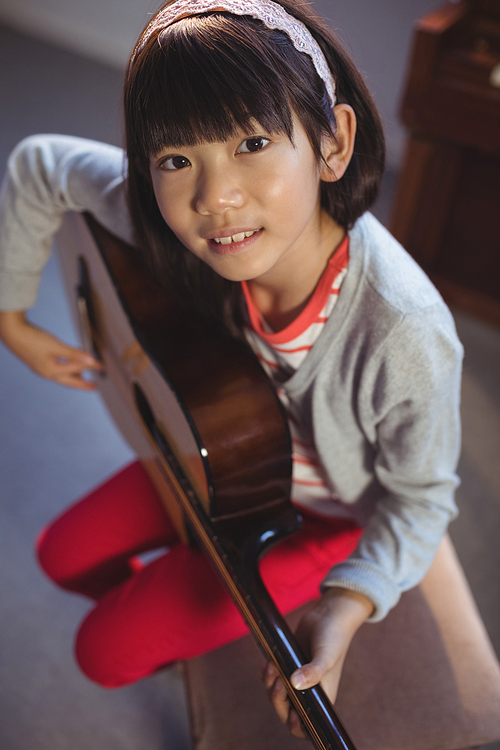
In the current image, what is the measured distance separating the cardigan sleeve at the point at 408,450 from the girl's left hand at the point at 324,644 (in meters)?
0.02

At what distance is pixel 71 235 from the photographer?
1.02m

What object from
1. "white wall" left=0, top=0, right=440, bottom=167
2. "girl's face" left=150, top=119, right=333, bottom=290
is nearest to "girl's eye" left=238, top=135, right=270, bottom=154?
"girl's face" left=150, top=119, right=333, bottom=290

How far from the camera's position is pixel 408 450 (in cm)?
69

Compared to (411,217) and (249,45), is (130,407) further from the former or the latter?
(411,217)

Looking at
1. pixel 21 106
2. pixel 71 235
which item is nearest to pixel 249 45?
pixel 71 235

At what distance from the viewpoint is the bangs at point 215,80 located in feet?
1.73

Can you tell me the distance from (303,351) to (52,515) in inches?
33.9

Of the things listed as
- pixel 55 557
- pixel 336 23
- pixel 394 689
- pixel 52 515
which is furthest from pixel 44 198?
pixel 336 23

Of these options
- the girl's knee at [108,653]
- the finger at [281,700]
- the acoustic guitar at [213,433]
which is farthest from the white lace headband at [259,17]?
the girl's knee at [108,653]

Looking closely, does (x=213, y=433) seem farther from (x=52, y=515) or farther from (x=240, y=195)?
(x=52, y=515)

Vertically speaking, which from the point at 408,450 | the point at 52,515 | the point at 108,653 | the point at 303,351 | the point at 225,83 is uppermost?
the point at 225,83

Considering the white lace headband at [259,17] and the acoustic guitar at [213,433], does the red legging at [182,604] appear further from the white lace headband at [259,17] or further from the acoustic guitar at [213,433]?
the white lace headband at [259,17]

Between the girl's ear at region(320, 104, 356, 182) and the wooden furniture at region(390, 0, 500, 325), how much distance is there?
804mm

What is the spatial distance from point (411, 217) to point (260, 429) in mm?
1127
